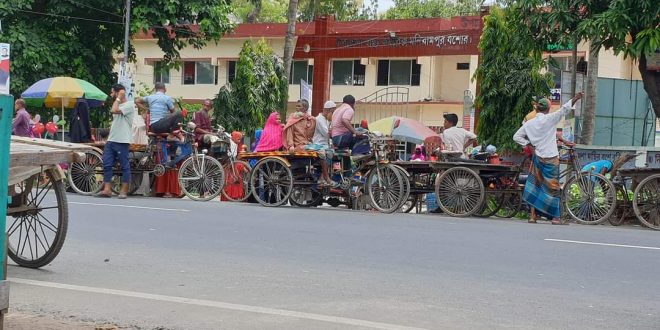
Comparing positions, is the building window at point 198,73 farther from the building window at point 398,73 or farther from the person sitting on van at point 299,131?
the person sitting on van at point 299,131

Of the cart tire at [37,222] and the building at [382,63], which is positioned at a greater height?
the building at [382,63]

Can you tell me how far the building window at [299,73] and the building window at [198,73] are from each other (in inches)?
184

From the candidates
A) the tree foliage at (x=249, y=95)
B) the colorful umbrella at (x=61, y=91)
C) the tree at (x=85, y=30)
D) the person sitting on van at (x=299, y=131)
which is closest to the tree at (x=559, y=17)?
the person sitting on van at (x=299, y=131)

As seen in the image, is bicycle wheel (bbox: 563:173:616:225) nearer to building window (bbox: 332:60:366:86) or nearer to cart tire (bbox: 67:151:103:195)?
cart tire (bbox: 67:151:103:195)

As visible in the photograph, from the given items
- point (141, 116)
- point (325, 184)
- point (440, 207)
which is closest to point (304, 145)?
point (325, 184)

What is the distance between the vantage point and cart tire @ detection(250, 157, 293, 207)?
13695 millimetres

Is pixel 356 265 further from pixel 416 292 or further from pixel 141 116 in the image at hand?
pixel 141 116

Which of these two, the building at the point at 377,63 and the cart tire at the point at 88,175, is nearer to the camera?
the cart tire at the point at 88,175

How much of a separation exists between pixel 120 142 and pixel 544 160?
6730 millimetres

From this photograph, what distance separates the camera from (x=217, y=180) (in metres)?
14.3

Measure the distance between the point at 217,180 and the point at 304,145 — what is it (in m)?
1.59

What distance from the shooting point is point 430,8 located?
52750 mm

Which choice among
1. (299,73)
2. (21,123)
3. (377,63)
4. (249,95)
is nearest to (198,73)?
(299,73)

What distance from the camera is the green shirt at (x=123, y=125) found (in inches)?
556
